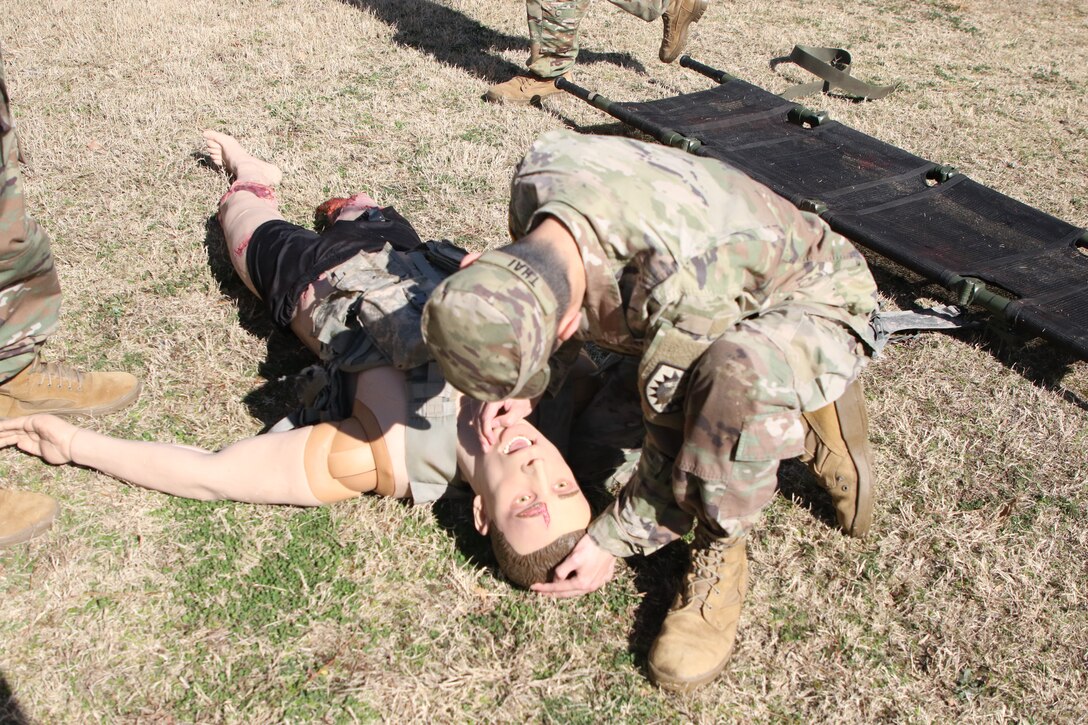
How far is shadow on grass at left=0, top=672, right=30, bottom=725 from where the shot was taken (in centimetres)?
206

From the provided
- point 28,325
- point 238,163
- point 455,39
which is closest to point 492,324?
point 28,325

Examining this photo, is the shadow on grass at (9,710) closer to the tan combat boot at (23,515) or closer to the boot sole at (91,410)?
the tan combat boot at (23,515)

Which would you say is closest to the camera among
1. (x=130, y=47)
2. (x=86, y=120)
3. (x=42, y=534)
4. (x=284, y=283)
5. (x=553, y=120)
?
(x=42, y=534)

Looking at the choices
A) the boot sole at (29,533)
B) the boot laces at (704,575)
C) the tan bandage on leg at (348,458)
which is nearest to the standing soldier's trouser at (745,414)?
the boot laces at (704,575)

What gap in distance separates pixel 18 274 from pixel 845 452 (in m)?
2.52

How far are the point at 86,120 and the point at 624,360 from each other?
12.1ft

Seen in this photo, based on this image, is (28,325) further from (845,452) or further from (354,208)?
(845,452)

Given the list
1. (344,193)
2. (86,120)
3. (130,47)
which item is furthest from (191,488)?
(130,47)

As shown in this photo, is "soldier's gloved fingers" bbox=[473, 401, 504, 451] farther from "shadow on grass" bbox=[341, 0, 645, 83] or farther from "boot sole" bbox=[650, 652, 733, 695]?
"shadow on grass" bbox=[341, 0, 645, 83]

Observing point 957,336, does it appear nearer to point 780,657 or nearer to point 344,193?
point 780,657

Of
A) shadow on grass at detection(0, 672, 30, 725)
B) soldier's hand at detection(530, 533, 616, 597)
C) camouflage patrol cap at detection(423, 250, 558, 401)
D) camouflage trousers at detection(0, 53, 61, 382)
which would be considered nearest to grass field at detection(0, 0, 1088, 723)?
shadow on grass at detection(0, 672, 30, 725)

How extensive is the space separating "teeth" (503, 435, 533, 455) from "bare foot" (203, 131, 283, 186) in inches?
88.0

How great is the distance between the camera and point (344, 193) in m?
4.31

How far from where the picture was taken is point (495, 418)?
94.9 inches
